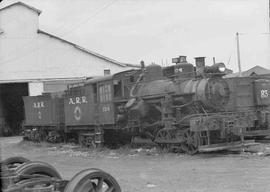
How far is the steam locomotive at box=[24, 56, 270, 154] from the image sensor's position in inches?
675

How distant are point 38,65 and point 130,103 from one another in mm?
19756

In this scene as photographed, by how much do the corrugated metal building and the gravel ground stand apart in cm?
1720

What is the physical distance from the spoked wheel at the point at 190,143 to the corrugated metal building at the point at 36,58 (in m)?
20.5

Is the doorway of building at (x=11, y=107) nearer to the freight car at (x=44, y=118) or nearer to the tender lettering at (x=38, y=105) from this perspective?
the freight car at (x=44, y=118)

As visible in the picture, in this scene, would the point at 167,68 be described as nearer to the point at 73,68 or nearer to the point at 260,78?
the point at 260,78

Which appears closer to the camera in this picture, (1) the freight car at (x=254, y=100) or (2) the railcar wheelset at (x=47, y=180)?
(2) the railcar wheelset at (x=47, y=180)

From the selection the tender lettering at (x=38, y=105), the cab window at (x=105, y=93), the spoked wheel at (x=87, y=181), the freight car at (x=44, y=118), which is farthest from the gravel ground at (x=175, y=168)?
the tender lettering at (x=38, y=105)

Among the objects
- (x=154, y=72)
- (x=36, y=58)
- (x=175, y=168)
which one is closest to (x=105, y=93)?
(x=154, y=72)

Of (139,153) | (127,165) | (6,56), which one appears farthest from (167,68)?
(6,56)

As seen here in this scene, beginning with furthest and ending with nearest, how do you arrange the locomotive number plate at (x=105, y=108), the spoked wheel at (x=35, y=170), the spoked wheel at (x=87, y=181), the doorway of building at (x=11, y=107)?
the doorway of building at (x=11, y=107), the locomotive number plate at (x=105, y=108), the spoked wheel at (x=35, y=170), the spoked wheel at (x=87, y=181)

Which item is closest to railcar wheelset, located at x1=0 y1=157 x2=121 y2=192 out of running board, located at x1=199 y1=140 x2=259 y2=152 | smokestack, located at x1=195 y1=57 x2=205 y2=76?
running board, located at x1=199 y1=140 x2=259 y2=152

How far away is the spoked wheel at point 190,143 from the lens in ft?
54.9

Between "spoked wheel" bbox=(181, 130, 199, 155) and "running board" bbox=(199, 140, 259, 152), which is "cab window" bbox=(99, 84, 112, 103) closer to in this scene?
"spoked wheel" bbox=(181, 130, 199, 155)

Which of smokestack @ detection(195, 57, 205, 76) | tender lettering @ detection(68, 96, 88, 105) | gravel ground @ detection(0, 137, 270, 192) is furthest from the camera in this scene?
tender lettering @ detection(68, 96, 88, 105)
